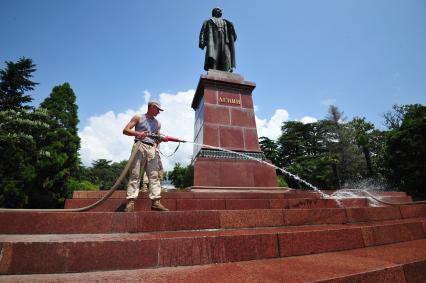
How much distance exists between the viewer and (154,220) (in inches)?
132

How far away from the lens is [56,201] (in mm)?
22641

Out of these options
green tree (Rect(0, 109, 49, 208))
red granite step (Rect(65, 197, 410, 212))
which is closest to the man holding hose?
red granite step (Rect(65, 197, 410, 212))

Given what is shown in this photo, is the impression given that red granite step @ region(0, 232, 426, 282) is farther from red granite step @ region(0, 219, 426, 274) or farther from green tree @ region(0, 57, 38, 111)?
green tree @ region(0, 57, 38, 111)

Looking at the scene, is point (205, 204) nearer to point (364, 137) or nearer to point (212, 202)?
point (212, 202)

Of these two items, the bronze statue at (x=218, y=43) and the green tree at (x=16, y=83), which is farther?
the green tree at (x=16, y=83)

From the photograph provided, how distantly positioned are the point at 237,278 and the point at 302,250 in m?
1.22

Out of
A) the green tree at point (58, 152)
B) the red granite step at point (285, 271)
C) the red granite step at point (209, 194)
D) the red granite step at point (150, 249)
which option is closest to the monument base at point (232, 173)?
the red granite step at point (209, 194)

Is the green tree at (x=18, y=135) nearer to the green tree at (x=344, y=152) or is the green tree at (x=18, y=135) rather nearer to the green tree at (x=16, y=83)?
the green tree at (x=16, y=83)

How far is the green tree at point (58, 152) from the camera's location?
22391 mm

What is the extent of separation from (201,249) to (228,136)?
5.43m

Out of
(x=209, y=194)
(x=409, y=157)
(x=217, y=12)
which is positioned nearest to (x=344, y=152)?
(x=409, y=157)

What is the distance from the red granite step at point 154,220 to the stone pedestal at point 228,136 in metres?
2.90

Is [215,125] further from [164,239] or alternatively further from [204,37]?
[164,239]

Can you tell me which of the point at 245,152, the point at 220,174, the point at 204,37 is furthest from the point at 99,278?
the point at 204,37
